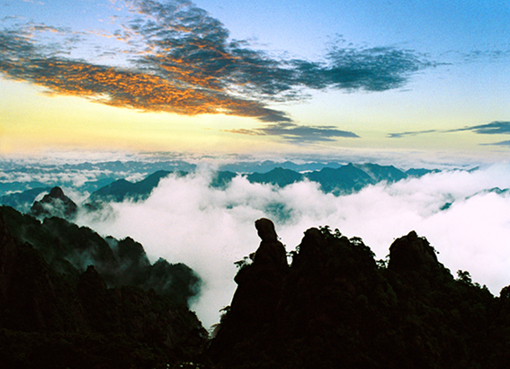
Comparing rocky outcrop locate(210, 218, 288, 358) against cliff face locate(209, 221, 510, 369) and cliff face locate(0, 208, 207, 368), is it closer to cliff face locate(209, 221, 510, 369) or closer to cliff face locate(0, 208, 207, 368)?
cliff face locate(209, 221, 510, 369)

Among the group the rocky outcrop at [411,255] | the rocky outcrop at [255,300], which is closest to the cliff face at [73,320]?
the rocky outcrop at [255,300]

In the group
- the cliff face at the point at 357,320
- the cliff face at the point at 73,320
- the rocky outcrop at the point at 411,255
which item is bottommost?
Result: the cliff face at the point at 73,320

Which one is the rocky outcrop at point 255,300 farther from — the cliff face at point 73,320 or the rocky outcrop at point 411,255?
the rocky outcrop at point 411,255

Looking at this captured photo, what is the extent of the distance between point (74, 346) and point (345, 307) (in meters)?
27.2

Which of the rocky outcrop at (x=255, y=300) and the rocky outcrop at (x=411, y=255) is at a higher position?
the rocky outcrop at (x=411, y=255)

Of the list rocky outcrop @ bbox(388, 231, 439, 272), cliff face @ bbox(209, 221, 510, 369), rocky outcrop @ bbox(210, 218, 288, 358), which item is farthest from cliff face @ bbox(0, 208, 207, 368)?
rocky outcrop @ bbox(388, 231, 439, 272)

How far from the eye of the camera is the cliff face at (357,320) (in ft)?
79.3

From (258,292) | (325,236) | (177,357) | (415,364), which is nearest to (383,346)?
(415,364)

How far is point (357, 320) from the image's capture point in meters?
27.2

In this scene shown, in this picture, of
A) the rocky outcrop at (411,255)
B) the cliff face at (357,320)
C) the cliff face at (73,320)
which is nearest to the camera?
the cliff face at (73,320)

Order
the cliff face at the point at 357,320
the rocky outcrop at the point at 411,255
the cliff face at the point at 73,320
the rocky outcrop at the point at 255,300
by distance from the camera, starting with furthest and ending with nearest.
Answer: the rocky outcrop at the point at 411,255 → the rocky outcrop at the point at 255,300 → the cliff face at the point at 357,320 → the cliff face at the point at 73,320

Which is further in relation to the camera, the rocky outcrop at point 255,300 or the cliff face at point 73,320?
the rocky outcrop at point 255,300

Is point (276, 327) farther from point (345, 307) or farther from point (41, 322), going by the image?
point (41, 322)

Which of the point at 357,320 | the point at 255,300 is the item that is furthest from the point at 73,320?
the point at 357,320
